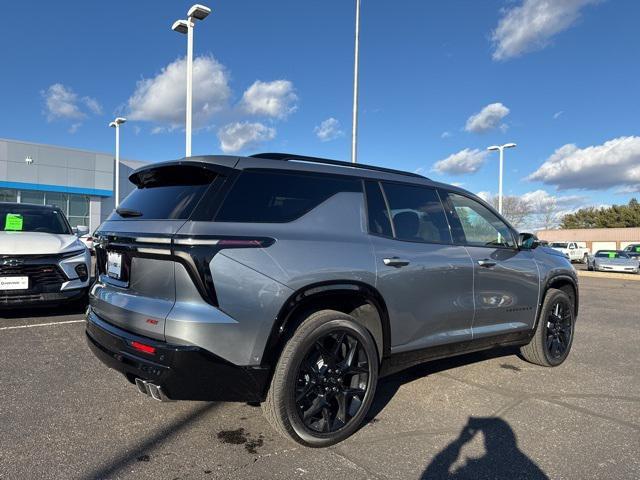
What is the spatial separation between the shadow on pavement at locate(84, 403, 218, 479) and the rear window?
4.65 ft

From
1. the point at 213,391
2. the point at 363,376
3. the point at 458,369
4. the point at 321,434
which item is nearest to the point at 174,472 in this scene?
the point at 213,391

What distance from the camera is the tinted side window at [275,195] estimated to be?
9.39 ft

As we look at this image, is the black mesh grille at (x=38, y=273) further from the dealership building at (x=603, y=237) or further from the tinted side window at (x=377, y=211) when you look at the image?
the dealership building at (x=603, y=237)

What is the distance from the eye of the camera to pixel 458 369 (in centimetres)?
482

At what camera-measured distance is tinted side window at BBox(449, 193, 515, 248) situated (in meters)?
4.27

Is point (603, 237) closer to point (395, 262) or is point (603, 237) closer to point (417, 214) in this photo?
point (417, 214)

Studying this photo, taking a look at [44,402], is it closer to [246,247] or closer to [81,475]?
[81,475]

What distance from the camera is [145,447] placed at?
295cm

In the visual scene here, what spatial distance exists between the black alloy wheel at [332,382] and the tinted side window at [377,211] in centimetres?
82

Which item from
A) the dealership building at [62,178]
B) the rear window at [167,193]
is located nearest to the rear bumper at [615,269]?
the rear window at [167,193]

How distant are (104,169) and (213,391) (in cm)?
3739

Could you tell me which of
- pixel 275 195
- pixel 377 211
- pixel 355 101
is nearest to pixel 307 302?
pixel 275 195

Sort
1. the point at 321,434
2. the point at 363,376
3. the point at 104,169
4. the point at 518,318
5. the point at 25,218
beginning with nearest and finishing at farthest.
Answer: the point at 321,434, the point at 363,376, the point at 518,318, the point at 25,218, the point at 104,169

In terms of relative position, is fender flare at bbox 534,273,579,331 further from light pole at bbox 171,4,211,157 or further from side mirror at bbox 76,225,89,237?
light pole at bbox 171,4,211,157
